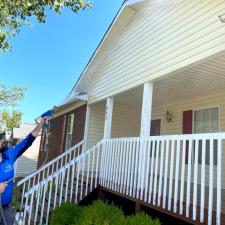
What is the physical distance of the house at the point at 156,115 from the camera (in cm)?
485

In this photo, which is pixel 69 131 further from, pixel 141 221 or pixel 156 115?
pixel 141 221

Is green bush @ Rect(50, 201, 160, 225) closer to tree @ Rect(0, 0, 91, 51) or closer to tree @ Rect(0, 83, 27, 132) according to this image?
tree @ Rect(0, 0, 91, 51)

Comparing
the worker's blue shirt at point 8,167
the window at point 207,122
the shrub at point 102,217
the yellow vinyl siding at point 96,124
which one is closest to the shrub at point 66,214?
the shrub at point 102,217

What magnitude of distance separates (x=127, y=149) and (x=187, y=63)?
2347mm

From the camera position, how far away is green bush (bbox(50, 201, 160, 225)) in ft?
13.6

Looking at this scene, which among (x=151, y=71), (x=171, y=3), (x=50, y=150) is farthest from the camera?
(x=50, y=150)

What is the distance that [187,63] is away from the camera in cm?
539

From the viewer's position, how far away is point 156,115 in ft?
33.0

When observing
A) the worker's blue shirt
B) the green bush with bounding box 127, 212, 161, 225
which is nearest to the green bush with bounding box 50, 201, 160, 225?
the green bush with bounding box 127, 212, 161, 225

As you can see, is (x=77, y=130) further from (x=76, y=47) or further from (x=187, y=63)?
(x=76, y=47)

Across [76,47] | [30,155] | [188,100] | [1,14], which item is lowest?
[30,155]

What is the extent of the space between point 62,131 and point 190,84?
681 centimetres

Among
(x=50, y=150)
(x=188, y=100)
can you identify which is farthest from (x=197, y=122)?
(x=50, y=150)

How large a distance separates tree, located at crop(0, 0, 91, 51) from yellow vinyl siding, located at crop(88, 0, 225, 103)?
153 cm
